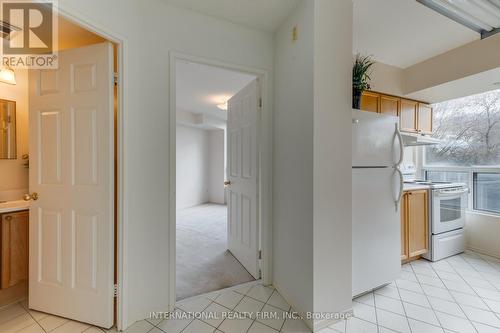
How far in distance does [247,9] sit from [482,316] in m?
3.18

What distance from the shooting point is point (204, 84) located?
11.7ft

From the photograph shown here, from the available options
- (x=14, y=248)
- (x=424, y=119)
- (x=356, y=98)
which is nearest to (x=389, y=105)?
(x=424, y=119)

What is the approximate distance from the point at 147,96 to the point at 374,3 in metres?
2.07

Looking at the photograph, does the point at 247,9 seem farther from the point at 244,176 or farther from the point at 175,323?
the point at 175,323

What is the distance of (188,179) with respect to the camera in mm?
5926

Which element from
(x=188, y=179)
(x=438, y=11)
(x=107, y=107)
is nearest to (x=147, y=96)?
(x=107, y=107)

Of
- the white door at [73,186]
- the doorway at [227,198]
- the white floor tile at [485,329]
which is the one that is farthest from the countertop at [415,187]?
the white door at [73,186]

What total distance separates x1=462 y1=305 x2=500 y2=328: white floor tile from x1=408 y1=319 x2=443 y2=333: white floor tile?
37 cm

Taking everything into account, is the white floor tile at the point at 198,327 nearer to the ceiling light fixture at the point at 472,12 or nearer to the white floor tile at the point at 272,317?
the white floor tile at the point at 272,317

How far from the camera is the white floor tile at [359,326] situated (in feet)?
4.99

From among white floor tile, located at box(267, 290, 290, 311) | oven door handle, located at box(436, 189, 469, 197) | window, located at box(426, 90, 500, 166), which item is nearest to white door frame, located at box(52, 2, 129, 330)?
white floor tile, located at box(267, 290, 290, 311)

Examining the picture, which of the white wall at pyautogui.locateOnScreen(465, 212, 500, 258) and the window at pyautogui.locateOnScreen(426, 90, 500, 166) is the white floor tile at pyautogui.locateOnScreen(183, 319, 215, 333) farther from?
the window at pyautogui.locateOnScreen(426, 90, 500, 166)

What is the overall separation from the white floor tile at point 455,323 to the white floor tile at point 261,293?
1.34 m

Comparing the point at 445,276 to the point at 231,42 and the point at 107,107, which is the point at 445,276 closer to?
the point at 231,42
